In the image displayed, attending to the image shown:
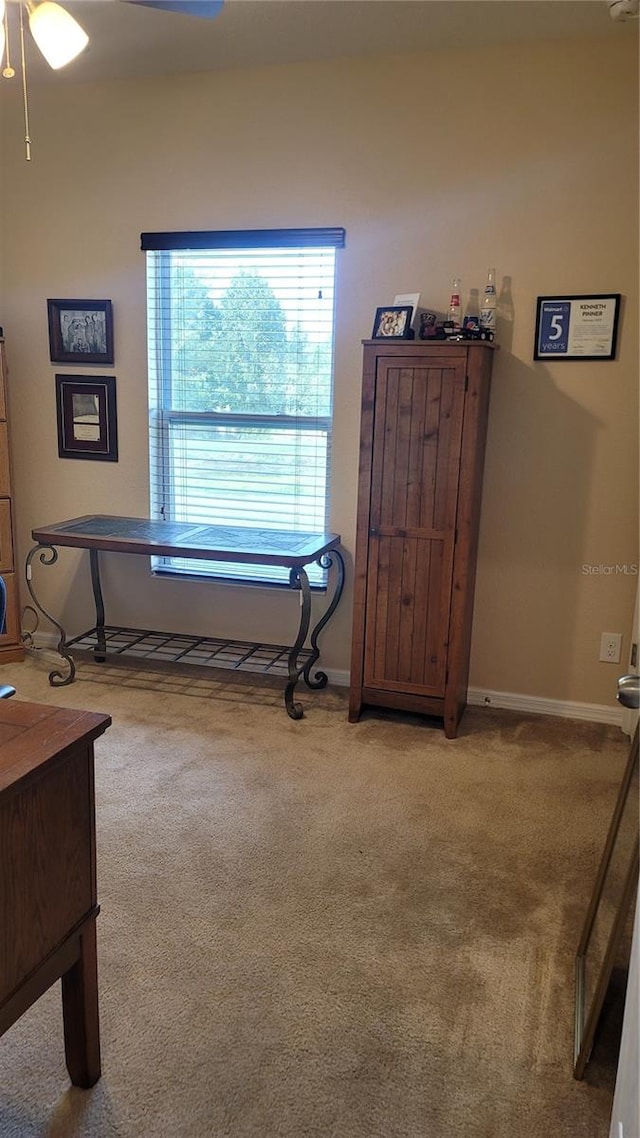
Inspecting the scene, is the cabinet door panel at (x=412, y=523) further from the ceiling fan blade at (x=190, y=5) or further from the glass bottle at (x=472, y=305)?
the ceiling fan blade at (x=190, y=5)

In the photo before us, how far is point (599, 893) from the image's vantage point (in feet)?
5.85

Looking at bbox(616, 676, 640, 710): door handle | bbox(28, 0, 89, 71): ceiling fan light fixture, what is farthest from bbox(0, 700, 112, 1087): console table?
bbox(28, 0, 89, 71): ceiling fan light fixture

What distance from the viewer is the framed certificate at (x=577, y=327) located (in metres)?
3.04

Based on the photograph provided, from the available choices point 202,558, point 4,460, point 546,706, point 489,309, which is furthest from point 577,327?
point 4,460

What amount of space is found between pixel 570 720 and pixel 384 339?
1760 millimetres

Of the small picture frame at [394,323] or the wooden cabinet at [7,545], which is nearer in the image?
the small picture frame at [394,323]

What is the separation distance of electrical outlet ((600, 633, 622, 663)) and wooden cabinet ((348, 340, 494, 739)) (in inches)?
22.8

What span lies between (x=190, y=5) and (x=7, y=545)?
2574 millimetres

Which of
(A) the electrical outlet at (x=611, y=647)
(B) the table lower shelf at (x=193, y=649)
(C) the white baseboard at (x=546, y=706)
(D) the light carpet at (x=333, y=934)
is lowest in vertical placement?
(D) the light carpet at (x=333, y=934)

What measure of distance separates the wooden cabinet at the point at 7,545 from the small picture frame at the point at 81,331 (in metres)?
0.27

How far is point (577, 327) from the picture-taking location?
3074mm

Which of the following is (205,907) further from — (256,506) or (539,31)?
(539,31)

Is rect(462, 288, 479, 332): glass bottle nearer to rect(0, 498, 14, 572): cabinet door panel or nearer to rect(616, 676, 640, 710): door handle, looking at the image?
rect(616, 676, 640, 710): door handle

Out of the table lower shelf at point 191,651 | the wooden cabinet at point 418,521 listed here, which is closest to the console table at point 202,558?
the table lower shelf at point 191,651
